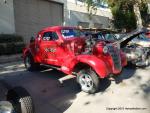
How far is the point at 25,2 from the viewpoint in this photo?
55.6 ft

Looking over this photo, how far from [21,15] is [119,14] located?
474 inches

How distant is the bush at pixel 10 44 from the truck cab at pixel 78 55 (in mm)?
4789

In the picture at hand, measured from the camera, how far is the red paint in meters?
6.89

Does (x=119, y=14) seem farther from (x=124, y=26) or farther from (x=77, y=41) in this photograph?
(x=77, y=41)

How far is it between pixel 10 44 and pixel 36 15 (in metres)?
4.25

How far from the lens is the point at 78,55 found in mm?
7473

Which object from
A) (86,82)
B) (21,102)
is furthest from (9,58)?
(21,102)

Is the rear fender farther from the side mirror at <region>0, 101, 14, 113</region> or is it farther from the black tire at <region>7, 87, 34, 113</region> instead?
the side mirror at <region>0, 101, 14, 113</region>

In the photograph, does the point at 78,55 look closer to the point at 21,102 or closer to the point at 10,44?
the point at 21,102

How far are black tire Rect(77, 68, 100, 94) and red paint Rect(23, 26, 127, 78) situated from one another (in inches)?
6.4

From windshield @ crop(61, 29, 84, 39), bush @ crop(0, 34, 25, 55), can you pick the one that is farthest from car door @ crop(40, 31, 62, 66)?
bush @ crop(0, 34, 25, 55)

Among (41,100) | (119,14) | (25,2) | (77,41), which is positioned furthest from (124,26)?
(41,100)

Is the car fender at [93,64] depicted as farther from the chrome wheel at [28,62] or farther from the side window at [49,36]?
the chrome wheel at [28,62]

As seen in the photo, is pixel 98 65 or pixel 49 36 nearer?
pixel 98 65
